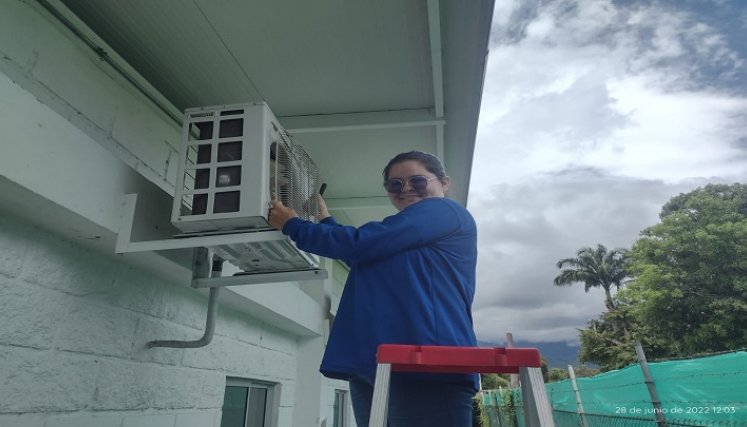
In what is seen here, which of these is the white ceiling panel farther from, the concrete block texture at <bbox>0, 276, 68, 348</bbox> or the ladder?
the ladder

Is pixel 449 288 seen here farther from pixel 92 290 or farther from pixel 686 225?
pixel 686 225

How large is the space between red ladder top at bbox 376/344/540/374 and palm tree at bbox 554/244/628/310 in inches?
1259

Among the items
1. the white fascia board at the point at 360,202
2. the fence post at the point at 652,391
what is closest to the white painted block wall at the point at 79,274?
the white fascia board at the point at 360,202

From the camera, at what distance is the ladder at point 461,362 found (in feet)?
3.41

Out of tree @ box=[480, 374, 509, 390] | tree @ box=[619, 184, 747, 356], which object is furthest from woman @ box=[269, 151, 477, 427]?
tree @ box=[480, 374, 509, 390]

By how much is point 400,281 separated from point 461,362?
44 cm

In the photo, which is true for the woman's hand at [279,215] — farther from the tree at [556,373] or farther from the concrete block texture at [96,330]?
the tree at [556,373]

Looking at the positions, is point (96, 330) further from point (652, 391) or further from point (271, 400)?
point (652, 391)

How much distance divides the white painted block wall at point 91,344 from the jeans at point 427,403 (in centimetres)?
119

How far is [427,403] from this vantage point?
131 cm

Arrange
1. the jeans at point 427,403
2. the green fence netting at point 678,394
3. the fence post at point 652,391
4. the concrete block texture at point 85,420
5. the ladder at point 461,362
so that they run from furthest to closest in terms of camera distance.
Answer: the fence post at point 652,391 < the green fence netting at point 678,394 < the concrete block texture at point 85,420 < the jeans at point 427,403 < the ladder at point 461,362

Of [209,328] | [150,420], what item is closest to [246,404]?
[150,420]

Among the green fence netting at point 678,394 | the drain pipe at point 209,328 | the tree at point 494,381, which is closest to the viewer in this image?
the drain pipe at point 209,328

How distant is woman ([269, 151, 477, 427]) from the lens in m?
1.32
